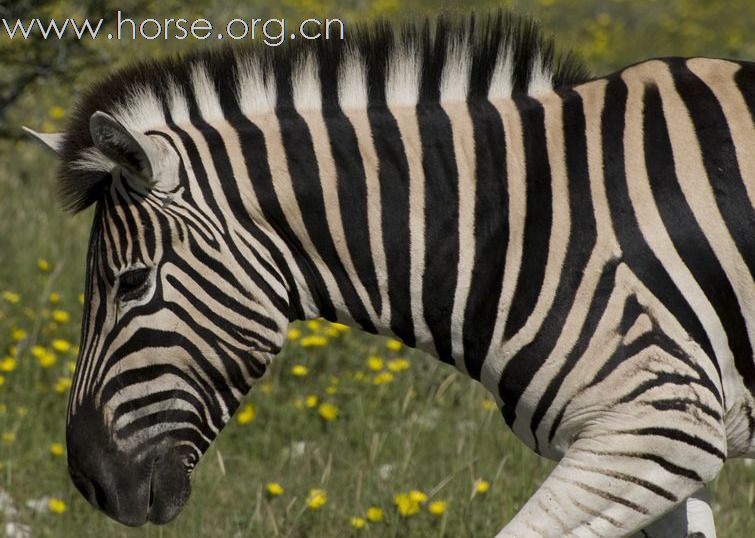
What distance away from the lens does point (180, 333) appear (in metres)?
3.25

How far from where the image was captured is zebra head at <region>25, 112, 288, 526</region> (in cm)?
323

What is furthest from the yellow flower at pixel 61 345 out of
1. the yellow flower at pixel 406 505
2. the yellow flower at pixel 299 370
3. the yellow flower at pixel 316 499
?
the yellow flower at pixel 406 505

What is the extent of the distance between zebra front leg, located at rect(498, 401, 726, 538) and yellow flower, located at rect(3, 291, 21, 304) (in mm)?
3957

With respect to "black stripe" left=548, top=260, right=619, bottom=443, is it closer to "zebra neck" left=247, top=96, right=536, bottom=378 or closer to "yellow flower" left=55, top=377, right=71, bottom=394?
"zebra neck" left=247, top=96, right=536, bottom=378

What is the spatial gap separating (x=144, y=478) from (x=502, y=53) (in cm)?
160

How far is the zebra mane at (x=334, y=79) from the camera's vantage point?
341cm

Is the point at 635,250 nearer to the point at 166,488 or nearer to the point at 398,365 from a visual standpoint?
the point at 166,488

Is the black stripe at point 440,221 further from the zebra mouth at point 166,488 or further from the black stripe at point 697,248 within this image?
the zebra mouth at point 166,488

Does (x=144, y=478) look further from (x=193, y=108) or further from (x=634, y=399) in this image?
(x=634, y=399)

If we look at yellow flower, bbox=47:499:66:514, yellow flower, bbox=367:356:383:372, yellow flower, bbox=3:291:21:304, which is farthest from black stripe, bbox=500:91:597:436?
yellow flower, bbox=3:291:21:304

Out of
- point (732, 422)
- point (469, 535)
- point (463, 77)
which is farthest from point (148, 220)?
point (469, 535)

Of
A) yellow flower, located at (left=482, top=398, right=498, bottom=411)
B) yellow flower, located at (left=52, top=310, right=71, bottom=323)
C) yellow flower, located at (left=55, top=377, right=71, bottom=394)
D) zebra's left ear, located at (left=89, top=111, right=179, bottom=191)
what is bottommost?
yellow flower, located at (left=55, top=377, right=71, bottom=394)

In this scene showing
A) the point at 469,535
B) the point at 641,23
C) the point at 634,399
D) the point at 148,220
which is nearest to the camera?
the point at 634,399

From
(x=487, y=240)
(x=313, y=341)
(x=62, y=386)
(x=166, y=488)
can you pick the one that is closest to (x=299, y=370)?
(x=313, y=341)
